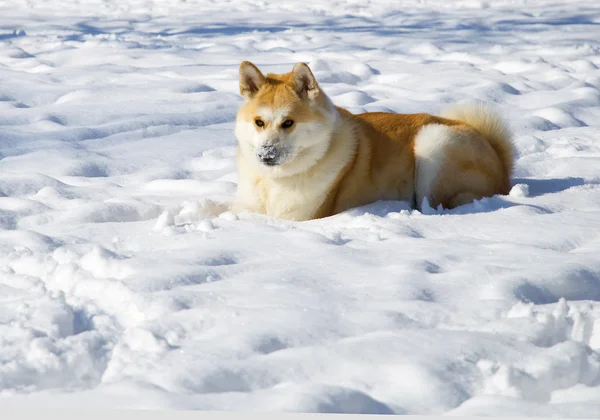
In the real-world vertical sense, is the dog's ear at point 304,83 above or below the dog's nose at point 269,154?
A: above

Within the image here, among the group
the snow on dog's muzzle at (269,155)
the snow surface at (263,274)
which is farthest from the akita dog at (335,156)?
the snow surface at (263,274)

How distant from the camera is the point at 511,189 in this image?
419cm

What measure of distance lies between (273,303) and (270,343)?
0.30 metres

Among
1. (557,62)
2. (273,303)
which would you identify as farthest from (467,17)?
(273,303)

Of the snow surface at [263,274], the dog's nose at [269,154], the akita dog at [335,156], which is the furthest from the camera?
the akita dog at [335,156]

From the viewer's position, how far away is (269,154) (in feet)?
12.3

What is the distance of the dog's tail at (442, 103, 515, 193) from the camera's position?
432 cm

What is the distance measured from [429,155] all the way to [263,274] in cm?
155

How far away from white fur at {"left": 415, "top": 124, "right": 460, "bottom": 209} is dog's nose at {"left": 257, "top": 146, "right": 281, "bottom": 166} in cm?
83

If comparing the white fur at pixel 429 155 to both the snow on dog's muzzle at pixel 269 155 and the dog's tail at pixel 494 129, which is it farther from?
the snow on dog's muzzle at pixel 269 155

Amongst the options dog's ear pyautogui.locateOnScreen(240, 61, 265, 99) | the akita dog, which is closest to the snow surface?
the akita dog

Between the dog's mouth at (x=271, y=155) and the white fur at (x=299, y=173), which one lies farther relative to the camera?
the white fur at (x=299, y=173)

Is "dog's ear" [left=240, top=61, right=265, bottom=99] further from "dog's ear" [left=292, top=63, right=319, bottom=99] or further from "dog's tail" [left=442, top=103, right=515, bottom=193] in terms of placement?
"dog's tail" [left=442, top=103, right=515, bottom=193]

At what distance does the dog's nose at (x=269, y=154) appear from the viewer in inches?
147
